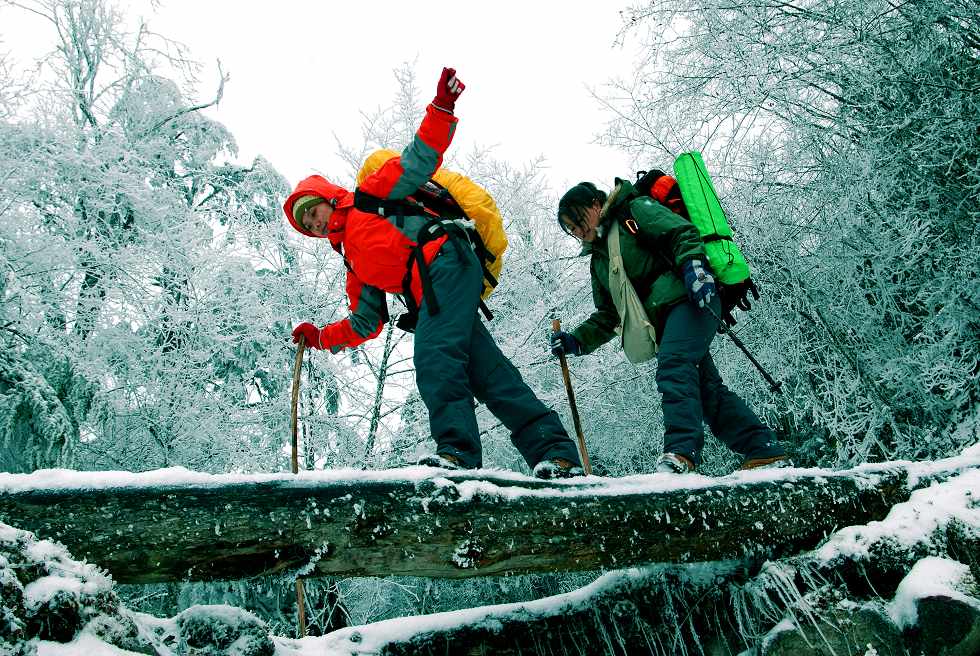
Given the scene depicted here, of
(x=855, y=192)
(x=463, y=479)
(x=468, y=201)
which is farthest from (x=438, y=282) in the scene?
(x=855, y=192)

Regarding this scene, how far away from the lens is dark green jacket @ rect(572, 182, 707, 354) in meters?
3.44

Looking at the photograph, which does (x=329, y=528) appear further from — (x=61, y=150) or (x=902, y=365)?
(x=61, y=150)

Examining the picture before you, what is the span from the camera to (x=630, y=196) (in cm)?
375

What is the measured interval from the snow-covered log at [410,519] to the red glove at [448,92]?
1.75m

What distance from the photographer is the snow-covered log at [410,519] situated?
1.99 m

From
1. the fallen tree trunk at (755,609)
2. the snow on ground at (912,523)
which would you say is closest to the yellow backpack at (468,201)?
the fallen tree trunk at (755,609)

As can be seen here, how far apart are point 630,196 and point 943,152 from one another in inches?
111

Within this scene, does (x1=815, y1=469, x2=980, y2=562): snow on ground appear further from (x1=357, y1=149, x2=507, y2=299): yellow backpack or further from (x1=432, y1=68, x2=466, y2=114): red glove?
(x1=432, y1=68, x2=466, y2=114): red glove

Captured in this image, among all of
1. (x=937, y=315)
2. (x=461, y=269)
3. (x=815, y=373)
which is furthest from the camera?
(x=815, y=373)

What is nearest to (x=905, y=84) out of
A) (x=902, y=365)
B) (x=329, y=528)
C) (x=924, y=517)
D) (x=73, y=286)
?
(x=902, y=365)

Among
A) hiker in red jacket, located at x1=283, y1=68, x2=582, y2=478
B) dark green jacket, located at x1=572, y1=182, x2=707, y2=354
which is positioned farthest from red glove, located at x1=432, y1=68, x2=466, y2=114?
dark green jacket, located at x1=572, y1=182, x2=707, y2=354

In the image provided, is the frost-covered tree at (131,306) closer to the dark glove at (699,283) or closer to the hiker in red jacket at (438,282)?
the hiker in red jacket at (438,282)

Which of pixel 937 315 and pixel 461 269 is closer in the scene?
pixel 461 269

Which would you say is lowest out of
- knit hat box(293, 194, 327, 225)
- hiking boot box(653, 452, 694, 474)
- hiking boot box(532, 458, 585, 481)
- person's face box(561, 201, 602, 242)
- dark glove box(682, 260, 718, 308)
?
hiking boot box(653, 452, 694, 474)
